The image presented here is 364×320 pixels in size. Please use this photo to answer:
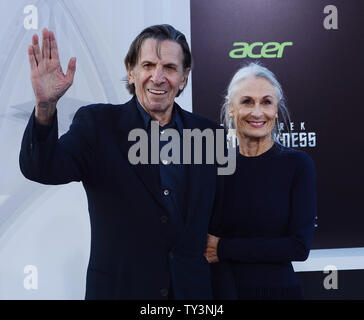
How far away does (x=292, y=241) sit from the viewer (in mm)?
1925

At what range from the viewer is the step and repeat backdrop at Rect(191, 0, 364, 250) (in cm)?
262

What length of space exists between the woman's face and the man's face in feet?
1.43

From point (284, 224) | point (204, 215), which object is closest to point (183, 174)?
point (204, 215)

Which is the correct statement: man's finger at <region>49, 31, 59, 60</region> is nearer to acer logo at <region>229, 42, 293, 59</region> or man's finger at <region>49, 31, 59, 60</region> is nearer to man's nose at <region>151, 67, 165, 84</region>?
man's nose at <region>151, 67, 165, 84</region>

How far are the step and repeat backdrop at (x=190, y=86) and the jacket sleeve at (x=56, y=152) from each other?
3.21ft

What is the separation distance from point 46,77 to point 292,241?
1.25 meters

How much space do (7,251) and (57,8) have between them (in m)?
1.48

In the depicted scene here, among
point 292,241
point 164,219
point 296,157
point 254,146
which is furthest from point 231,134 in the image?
point 164,219

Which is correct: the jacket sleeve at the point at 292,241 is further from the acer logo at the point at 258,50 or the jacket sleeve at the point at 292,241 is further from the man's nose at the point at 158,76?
the acer logo at the point at 258,50

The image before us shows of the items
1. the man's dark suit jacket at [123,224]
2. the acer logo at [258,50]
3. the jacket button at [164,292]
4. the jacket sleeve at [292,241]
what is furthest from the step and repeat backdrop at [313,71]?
the jacket button at [164,292]

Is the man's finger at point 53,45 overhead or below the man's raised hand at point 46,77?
overhead

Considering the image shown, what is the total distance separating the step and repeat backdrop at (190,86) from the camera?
2541mm

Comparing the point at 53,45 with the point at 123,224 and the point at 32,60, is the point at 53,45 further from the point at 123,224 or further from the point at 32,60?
the point at 123,224

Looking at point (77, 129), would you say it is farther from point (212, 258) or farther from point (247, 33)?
point (247, 33)
